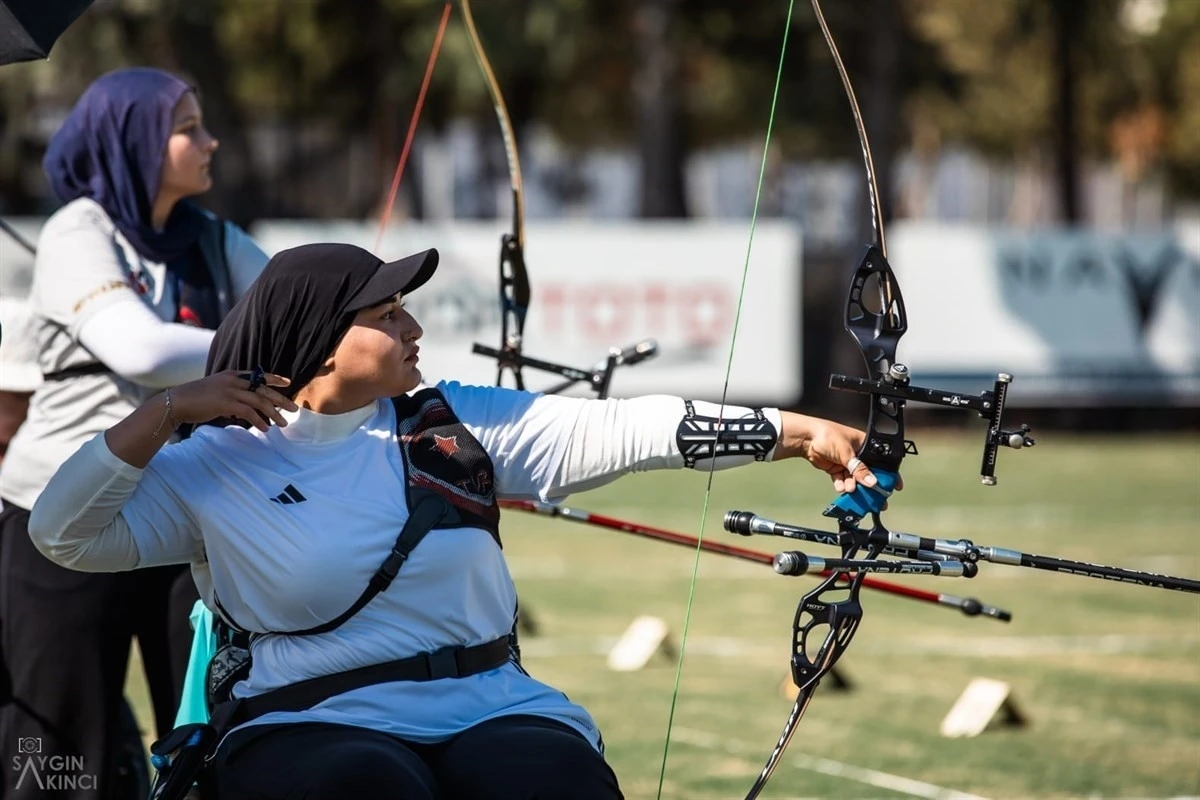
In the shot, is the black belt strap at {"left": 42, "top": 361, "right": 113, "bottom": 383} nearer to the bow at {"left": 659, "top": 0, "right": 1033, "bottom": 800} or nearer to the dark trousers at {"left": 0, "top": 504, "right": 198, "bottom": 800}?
the dark trousers at {"left": 0, "top": 504, "right": 198, "bottom": 800}

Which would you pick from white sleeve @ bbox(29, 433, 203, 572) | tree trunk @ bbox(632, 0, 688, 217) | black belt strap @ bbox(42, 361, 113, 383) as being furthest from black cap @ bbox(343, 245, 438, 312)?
tree trunk @ bbox(632, 0, 688, 217)

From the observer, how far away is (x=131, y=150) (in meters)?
4.88

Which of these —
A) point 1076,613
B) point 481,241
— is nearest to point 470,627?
point 1076,613

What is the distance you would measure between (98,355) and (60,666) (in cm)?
76

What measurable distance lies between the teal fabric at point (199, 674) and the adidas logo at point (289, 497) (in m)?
0.46

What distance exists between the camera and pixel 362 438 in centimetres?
377

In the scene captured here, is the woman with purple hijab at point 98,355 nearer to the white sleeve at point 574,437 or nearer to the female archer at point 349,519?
the female archer at point 349,519

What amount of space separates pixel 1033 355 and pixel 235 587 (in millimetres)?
17650

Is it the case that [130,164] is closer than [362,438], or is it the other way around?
[362,438]

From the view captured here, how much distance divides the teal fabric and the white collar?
50 cm

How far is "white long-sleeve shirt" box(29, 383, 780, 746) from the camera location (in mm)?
3617

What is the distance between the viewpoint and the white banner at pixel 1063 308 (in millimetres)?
20359

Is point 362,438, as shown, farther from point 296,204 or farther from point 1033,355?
point 296,204

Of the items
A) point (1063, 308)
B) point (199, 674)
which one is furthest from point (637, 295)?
point (199, 674)
